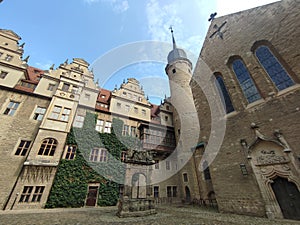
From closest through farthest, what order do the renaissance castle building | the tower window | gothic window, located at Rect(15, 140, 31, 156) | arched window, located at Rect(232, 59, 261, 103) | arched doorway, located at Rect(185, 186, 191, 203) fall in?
the renaissance castle building < arched window, located at Rect(232, 59, 261, 103) < gothic window, located at Rect(15, 140, 31, 156) < the tower window < arched doorway, located at Rect(185, 186, 191, 203)

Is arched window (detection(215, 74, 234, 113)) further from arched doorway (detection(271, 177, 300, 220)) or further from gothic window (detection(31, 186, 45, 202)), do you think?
gothic window (detection(31, 186, 45, 202))

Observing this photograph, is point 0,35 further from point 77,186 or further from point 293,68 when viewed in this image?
point 293,68

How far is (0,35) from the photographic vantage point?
14305 millimetres

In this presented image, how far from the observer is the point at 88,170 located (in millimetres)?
12180

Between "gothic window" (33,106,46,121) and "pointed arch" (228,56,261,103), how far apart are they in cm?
1686

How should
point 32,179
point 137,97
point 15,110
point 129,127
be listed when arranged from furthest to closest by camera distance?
1. point 137,97
2. point 129,127
3. point 15,110
4. point 32,179

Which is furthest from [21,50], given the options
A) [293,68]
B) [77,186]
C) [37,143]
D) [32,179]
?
[293,68]

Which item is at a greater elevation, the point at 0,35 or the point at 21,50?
the point at 0,35

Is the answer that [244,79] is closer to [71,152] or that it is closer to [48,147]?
[71,152]

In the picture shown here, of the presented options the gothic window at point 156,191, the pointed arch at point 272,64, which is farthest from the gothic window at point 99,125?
the pointed arch at point 272,64

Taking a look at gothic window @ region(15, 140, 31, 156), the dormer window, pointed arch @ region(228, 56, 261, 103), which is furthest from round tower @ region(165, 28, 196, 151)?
gothic window @ region(15, 140, 31, 156)

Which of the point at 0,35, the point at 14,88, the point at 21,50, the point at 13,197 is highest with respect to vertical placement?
the point at 0,35

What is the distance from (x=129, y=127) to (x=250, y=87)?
12.1 meters

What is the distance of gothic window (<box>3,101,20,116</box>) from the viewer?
11547mm
